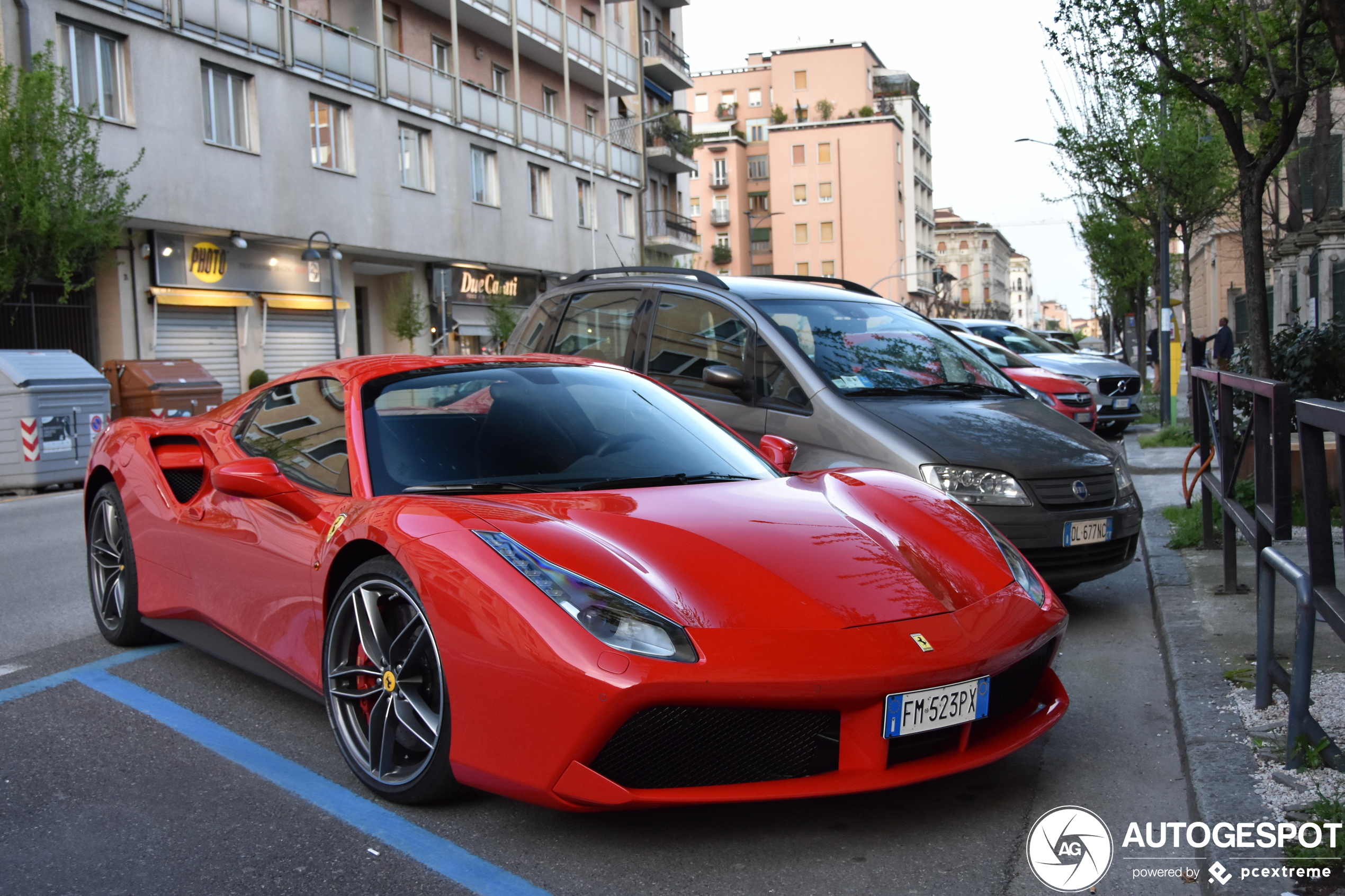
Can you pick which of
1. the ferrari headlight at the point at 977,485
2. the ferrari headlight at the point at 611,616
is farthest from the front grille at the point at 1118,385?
the ferrari headlight at the point at 611,616

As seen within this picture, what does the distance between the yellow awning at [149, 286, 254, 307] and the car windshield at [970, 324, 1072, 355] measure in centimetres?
1461

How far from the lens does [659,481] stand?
3812mm

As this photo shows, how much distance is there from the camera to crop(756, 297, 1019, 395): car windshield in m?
6.06

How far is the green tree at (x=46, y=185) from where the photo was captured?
16.9 m

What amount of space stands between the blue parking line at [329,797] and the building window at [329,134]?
22.2 meters

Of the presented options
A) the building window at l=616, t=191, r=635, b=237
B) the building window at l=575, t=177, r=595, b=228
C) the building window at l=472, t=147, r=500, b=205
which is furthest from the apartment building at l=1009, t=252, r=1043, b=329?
the building window at l=472, t=147, r=500, b=205

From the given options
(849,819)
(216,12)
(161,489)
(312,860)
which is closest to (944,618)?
(849,819)

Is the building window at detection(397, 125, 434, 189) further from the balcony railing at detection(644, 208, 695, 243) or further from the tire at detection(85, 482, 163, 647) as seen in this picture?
the tire at detection(85, 482, 163, 647)

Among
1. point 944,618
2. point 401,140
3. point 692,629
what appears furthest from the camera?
point 401,140

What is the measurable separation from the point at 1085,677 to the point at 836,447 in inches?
62.5

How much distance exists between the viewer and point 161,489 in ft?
15.3

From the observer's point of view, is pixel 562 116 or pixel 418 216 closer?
pixel 418 216

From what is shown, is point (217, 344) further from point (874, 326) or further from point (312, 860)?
point (312, 860)

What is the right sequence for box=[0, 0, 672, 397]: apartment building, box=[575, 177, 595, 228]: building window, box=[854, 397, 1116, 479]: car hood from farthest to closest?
box=[575, 177, 595, 228]: building window, box=[0, 0, 672, 397]: apartment building, box=[854, 397, 1116, 479]: car hood
